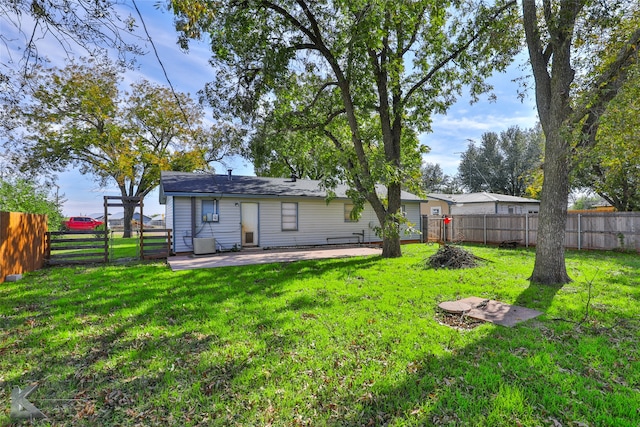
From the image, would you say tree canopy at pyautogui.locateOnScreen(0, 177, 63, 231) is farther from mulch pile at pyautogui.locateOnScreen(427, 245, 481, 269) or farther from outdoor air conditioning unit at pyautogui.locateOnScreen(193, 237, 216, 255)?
mulch pile at pyautogui.locateOnScreen(427, 245, 481, 269)

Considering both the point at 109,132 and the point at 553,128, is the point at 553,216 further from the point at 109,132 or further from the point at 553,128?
the point at 109,132

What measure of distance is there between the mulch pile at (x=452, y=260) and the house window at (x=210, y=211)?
795 cm

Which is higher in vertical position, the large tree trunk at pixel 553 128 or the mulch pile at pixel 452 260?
the large tree trunk at pixel 553 128

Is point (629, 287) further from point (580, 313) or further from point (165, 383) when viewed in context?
point (165, 383)

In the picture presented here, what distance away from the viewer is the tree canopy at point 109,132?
753 inches

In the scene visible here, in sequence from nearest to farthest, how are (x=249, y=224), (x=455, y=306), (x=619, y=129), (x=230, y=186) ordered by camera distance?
(x=455, y=306)
(x=619, y=129)
(x=230, y=186)
(x=249, y=224)

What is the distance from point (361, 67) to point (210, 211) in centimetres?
761

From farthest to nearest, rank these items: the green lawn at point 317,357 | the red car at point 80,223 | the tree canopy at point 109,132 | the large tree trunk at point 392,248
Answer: the red car at point 80,223, the tree canopy at point 109,132, the large tree trunk at point 392,248, the green lawn at point 317,357

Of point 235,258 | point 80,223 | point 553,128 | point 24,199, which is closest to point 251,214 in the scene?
point 235,258

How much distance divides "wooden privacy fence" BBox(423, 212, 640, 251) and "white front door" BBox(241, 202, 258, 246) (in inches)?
350

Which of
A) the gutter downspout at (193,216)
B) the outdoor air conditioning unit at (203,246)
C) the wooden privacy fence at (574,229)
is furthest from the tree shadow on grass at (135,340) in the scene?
the wooden privacy fence at (574,229)

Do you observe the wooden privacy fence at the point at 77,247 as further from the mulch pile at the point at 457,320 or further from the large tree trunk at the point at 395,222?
the mulch pile at the point at 457,320

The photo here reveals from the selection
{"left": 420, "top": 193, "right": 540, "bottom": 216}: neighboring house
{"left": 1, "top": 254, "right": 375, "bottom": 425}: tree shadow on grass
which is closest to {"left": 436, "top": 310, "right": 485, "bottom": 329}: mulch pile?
{"left": 1, "top": 254, "right": 375, "bottom": 425}: tree shadow on grass

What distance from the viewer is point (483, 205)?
21969mm
